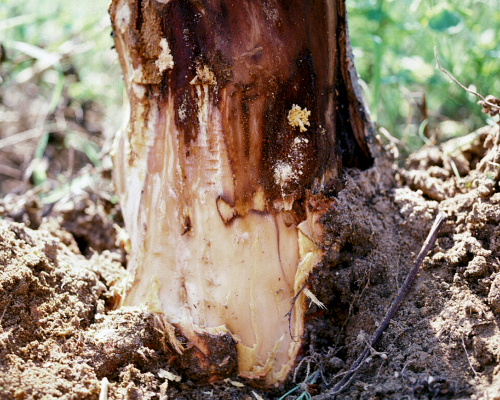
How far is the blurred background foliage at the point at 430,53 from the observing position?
6.52 feet

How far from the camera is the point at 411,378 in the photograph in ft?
3.32

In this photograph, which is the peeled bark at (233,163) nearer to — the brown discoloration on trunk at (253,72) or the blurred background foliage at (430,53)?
the brown discoloration on trunk at (253,72)

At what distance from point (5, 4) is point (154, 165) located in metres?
1.96

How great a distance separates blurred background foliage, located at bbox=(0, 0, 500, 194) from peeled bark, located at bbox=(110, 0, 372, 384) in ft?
2.52

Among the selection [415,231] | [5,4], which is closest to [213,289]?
[415,231]

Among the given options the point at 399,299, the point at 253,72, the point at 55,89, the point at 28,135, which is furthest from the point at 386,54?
the point at 28,135

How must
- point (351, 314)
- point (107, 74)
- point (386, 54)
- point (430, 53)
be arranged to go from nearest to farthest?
point (351, 314) < point (430, 53) < point (386, 54) < point (107, 74)

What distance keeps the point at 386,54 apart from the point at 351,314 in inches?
67.5

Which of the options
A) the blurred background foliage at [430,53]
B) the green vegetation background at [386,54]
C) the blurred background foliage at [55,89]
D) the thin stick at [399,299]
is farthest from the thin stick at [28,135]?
the thin stick at [399,299]

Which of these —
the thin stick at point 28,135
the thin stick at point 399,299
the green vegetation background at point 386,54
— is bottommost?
the thin stick at point 399,299

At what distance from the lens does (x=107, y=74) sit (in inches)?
116

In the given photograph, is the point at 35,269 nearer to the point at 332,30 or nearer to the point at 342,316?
the point at 342,316

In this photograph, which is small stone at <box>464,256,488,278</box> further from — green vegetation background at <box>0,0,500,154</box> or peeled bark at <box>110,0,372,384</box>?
green vegetation background at <box>0,0,500,154</box>

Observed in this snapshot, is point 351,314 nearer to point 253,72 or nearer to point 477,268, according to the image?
point 477,268
